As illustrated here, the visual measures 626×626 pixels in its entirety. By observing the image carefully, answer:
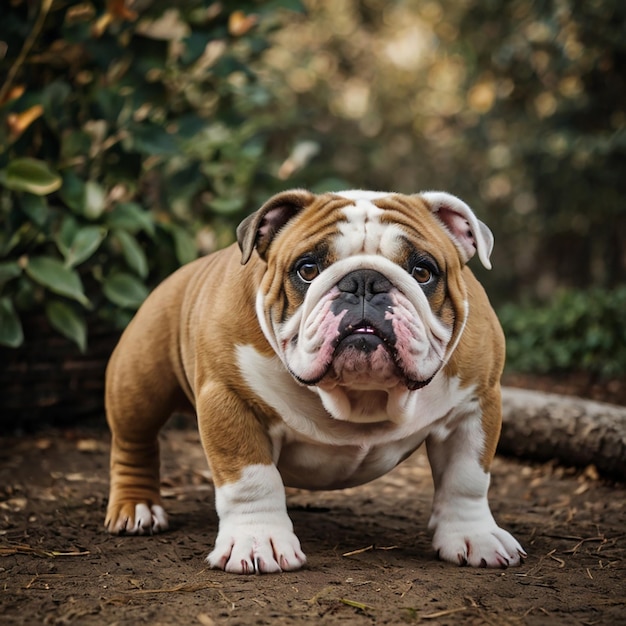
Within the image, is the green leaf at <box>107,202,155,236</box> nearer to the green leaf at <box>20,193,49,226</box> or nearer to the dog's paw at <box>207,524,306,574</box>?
the green leaf at <box>20,193,49,226</box>

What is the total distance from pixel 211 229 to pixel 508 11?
16.8 ft

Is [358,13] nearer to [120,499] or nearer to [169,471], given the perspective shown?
[169,471]

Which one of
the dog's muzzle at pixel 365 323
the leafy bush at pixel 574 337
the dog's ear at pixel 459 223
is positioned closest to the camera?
the dog's muzzle at pixel 365 323

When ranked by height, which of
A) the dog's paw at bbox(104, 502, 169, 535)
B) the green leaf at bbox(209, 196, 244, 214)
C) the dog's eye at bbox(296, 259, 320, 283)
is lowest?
the dog's paw at bbox(104, 502, 169, 535)

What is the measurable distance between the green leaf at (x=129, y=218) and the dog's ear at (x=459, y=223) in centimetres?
231

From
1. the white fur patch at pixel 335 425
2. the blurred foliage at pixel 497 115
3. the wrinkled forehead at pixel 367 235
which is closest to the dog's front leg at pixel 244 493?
the white fur patch at pixel 335 425

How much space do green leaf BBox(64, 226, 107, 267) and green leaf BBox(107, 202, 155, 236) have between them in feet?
0.51

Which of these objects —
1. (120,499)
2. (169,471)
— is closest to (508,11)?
(169,471)

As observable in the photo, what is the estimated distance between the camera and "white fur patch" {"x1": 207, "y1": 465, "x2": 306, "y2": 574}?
110 inches

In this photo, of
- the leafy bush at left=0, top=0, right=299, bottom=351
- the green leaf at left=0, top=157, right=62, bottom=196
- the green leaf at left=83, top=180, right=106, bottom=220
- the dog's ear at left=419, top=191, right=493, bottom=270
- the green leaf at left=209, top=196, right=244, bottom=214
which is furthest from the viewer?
the green leaf at left=209, top=196, right=244, bottom=214

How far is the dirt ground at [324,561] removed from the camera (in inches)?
95.0

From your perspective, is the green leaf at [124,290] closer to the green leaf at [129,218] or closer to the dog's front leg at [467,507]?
the green leaf at [129,218]

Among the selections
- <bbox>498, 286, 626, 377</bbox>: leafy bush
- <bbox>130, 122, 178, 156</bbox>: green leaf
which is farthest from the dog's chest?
<bbox>498, 286, 626, 377</bbox>: leafy bush

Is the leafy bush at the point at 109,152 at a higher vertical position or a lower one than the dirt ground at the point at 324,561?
higher
